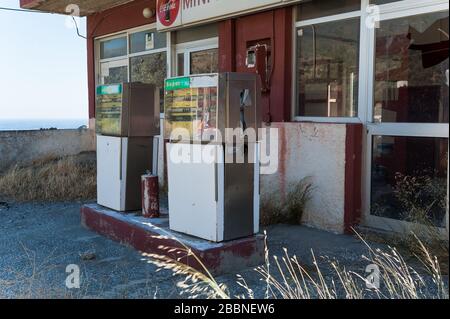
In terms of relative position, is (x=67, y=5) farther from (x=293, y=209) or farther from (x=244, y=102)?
(x=244, y=102)

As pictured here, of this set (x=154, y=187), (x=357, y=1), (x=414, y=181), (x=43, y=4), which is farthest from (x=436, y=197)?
(x=43, y=4)

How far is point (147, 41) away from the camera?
9.52 meters

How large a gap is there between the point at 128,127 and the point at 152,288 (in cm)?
220

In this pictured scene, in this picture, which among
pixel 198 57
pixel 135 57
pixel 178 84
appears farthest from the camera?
pixel 135 57

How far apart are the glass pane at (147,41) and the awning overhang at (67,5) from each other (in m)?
0.70

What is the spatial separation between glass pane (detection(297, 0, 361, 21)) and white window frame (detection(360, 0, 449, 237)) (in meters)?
0.26

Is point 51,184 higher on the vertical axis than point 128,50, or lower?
lower

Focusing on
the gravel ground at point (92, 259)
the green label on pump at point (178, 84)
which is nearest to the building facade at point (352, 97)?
the gravel ground at point (92, 259)

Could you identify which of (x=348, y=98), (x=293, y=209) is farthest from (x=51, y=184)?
(x=348, y=98)

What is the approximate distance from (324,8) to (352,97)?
1205 mm

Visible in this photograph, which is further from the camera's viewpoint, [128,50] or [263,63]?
[128,50]

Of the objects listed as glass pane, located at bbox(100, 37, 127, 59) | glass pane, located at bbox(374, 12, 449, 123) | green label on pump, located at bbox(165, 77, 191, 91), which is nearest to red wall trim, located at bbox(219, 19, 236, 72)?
glass pane, located at bbox(374, 12, 449, 123)

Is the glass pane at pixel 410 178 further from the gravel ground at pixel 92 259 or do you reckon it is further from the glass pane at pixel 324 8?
the glass pane at pixel 324 8

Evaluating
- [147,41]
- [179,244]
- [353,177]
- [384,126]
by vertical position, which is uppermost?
[147,41]
